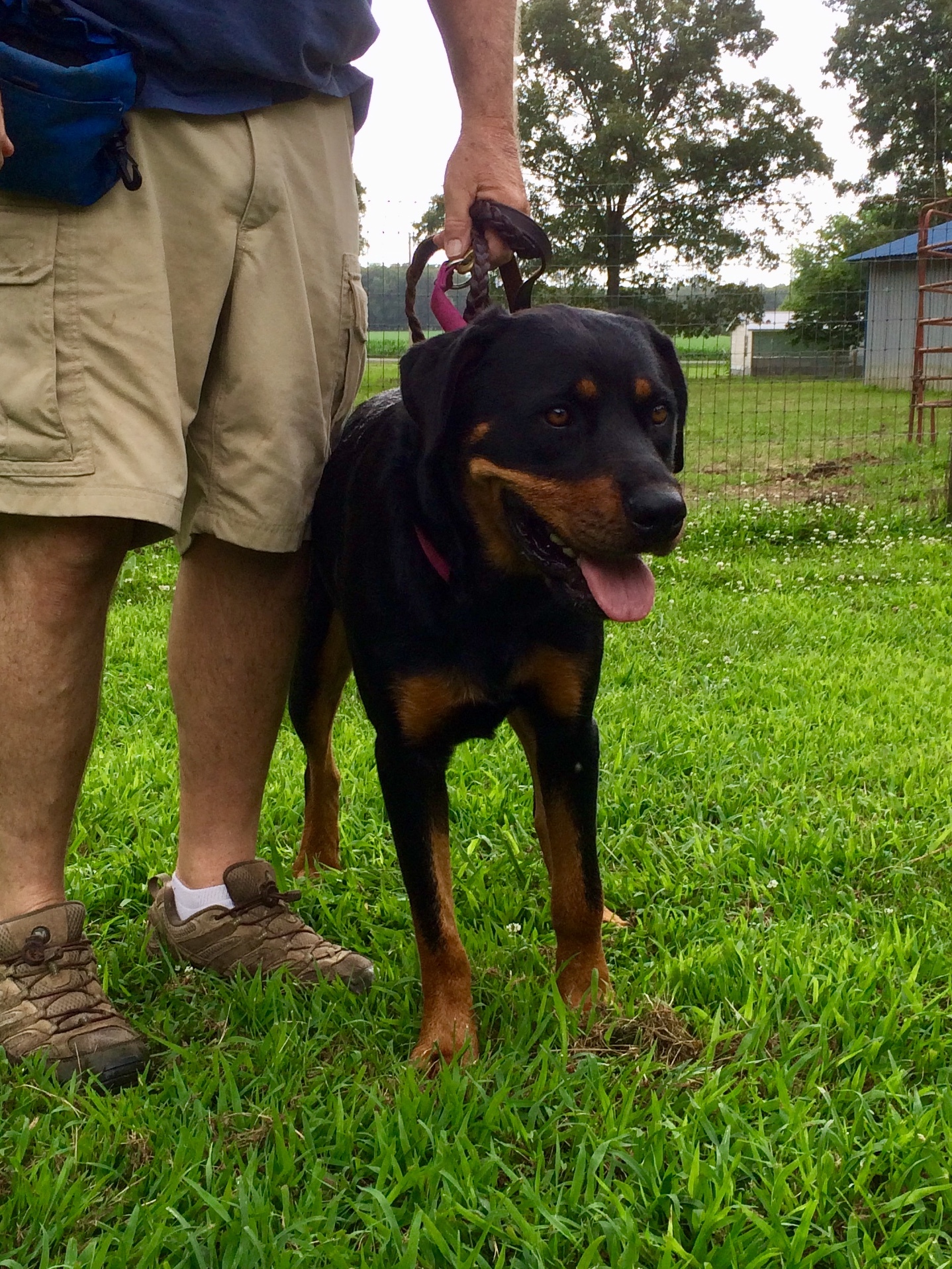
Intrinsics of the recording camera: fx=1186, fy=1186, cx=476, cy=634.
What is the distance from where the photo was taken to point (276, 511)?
2441mm

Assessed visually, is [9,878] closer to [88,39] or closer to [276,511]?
[276,511]

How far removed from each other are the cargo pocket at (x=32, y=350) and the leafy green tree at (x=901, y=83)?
47.4 meters

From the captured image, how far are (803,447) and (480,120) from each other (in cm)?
1104

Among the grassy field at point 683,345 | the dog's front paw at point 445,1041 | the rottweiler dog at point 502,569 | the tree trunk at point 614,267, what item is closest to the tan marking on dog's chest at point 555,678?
the rottweiler dog at point 502,569

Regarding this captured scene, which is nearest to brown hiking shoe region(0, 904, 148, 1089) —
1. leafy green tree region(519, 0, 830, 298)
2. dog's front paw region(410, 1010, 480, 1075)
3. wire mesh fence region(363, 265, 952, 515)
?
dog's front paw region(410, 1010, 480, 1075)

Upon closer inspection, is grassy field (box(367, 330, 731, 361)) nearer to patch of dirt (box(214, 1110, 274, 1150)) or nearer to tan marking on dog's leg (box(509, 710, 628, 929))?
tan marking on dog's leg (box(509, 710, 628, 929))

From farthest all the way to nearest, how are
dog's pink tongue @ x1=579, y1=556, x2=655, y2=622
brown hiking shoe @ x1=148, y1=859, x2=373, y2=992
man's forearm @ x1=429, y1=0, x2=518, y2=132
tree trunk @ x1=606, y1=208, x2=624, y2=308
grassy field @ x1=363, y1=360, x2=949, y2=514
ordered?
1. tree trunk @ x1=606, y1=208, x2=624, y2=308
2. grassy field @ x1=363, y1=360, x2=949, y2=514
3. man's forearm @ x1=429, y1=0, x2=518, y2=132
4. brown hiking shoe @ x1=148, y1=859, x2=373, y2=992
5. dog's pink tongue @ x1=579, y1=556, x2=655, y2=622

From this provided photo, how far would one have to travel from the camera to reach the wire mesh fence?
881cm

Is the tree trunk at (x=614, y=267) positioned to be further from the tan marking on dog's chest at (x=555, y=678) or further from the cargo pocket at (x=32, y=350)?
the cargo pocket at (x=32, y=350)

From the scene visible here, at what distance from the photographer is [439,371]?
2.23m

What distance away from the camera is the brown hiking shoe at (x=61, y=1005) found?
209cm

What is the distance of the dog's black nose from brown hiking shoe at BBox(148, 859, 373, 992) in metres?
1.08

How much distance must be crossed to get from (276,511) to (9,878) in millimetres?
881

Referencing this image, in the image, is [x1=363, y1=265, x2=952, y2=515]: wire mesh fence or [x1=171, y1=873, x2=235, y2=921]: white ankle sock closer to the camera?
[x1=171, y1=873, x2=235, y2=921]: white ankle sock
